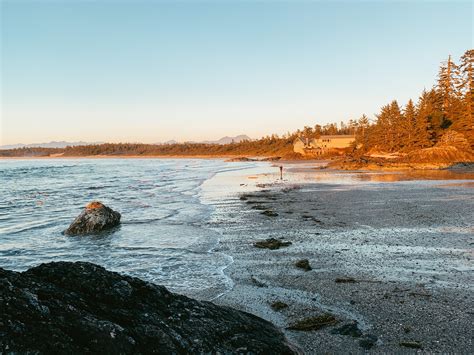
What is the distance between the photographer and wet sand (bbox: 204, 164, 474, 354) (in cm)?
479

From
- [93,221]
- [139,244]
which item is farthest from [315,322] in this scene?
[93,221]

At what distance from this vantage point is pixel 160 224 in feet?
47.4

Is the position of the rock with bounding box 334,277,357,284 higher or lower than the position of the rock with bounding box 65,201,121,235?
lower

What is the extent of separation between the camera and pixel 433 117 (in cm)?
6238

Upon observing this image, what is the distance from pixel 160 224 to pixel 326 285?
9.11m

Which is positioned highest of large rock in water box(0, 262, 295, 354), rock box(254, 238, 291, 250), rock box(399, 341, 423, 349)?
large rock in water box(0, 262, 295, 354)

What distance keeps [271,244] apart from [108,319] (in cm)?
737

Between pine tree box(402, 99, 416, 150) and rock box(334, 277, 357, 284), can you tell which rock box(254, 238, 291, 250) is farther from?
pine tree box(402, 99, 416, 150)

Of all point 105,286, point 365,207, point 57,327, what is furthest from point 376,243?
point 57,327

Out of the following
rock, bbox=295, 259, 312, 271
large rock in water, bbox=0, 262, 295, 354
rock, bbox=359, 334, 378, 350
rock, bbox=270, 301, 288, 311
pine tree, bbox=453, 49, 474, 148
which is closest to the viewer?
large rock in water, bbox=0, 262, 295, 354

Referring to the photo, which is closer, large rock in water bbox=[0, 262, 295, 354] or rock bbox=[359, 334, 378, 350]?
large rock in water bbox=[0, 262, 295, 354]

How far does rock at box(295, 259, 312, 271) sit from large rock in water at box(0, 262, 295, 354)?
3.71 metres

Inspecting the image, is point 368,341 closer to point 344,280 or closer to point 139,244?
point 344,280

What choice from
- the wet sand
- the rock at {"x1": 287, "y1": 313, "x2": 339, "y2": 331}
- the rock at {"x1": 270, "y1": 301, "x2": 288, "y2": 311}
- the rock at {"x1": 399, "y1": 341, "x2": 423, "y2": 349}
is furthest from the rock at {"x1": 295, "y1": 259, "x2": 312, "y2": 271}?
the rock at {"x1": 399, "y1": 341, "x2": 423, "y2": 349}
